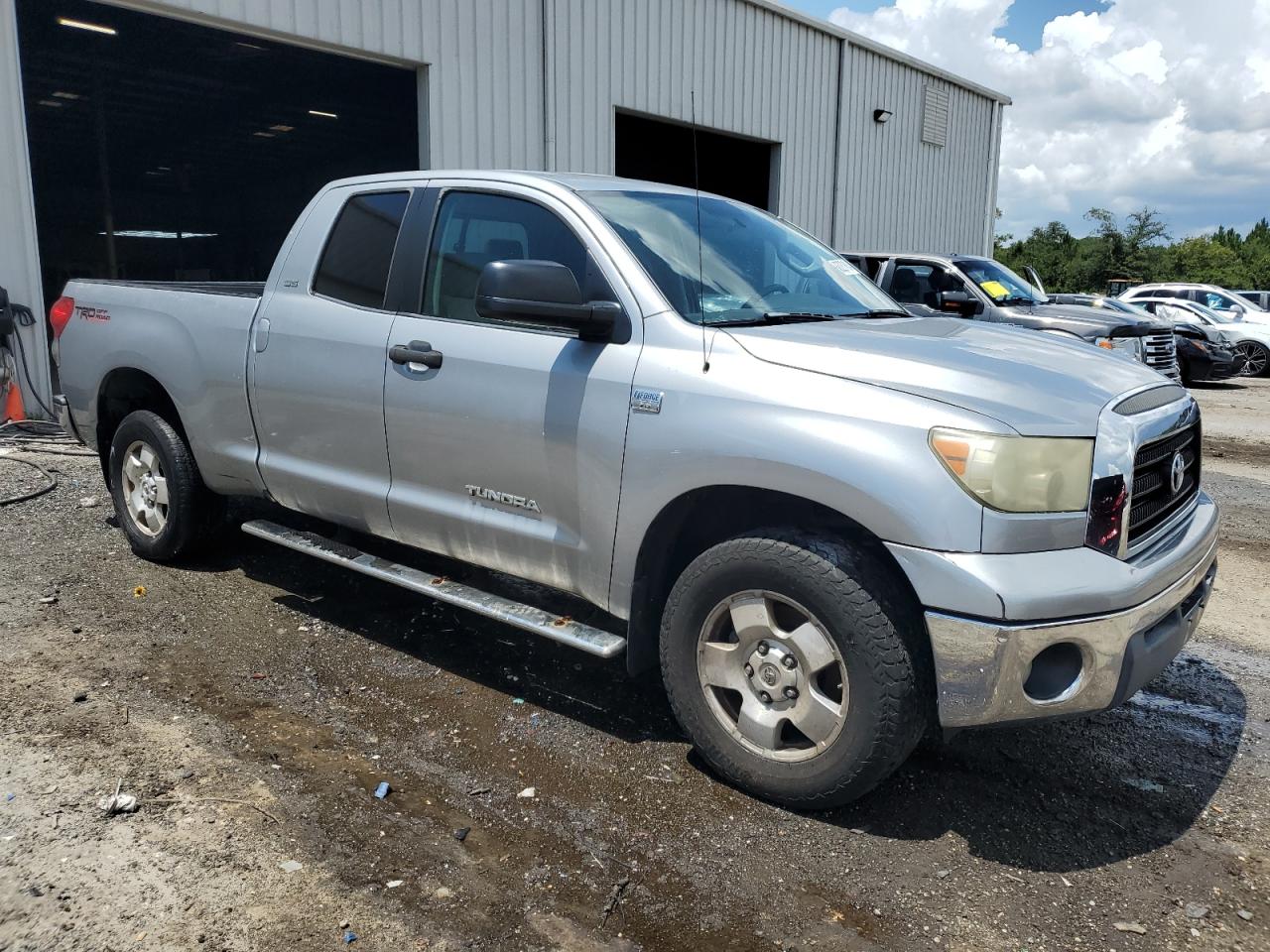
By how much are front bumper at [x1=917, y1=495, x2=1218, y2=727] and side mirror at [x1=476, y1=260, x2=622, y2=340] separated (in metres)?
1.49

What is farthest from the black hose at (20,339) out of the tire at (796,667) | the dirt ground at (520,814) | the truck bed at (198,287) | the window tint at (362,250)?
the tire at (796,667)

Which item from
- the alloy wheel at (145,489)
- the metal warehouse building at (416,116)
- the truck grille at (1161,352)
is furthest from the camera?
the truck grille at (1161,352)

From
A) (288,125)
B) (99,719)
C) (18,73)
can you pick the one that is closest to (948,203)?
(288,125)

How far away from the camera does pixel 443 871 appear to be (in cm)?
286

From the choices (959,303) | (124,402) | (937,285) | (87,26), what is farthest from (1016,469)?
(87,26)

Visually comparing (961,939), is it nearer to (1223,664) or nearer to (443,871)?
(443,871)

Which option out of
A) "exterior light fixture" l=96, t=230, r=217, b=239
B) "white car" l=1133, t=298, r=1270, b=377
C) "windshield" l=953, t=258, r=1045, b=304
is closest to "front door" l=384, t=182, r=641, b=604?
"windshield" l=953, t=258, r=1045, b=304

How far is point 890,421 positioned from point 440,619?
2.79 meters

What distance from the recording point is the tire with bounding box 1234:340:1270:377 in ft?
66.7

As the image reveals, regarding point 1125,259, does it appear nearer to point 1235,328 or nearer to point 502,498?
point 1235,328

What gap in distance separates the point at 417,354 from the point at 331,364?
0.57 meters

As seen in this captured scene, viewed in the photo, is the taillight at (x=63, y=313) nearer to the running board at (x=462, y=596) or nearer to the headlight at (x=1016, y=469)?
the running board at (x=462, y=596)

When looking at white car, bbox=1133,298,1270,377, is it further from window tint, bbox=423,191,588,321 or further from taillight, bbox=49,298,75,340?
taillight, bbox=49,298,75,340

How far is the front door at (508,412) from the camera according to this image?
11.3 ft
